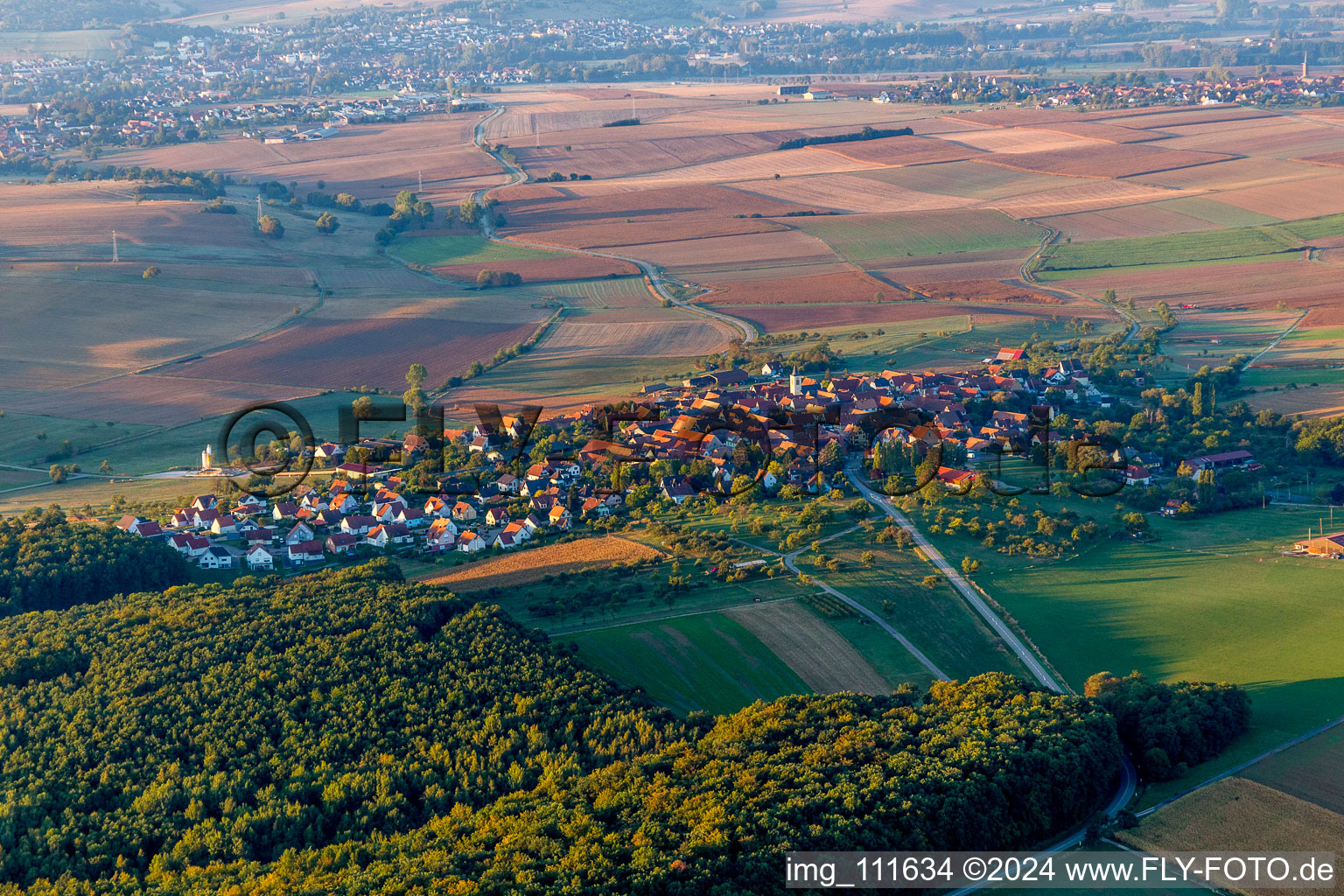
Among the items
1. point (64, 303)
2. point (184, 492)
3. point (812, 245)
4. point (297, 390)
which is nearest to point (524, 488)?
point (184, 492)

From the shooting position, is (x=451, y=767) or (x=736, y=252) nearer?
(x=451, y=767)

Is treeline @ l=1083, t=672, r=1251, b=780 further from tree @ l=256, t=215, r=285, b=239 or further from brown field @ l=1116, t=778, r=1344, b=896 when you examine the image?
tree @ l=256, t=215, r=285, b=239

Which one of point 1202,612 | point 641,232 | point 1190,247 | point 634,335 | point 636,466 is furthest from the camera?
point 641,232

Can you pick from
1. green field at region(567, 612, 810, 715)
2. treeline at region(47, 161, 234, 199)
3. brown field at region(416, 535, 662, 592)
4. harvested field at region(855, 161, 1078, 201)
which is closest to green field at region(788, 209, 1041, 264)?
harvested field at region(855, 161, 1078, 201)

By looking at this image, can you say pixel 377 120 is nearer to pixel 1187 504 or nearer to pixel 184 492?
pixel 184 492

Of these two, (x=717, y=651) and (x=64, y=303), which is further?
(x=64, y=303)

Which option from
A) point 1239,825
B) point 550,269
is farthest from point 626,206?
point 1239,825

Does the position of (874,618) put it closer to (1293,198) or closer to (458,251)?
(458,251)
